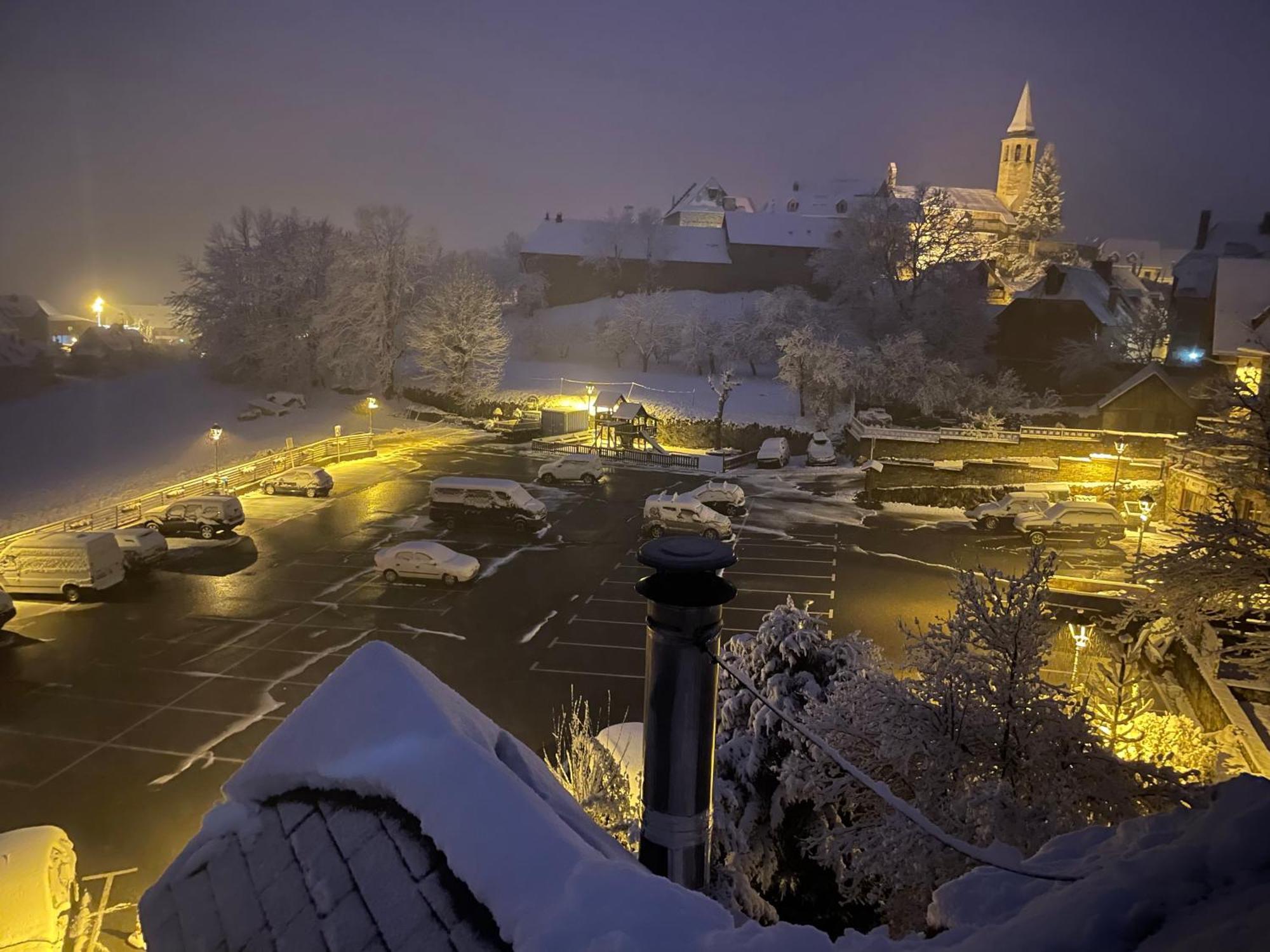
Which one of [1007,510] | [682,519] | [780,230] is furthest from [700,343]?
[682,519]

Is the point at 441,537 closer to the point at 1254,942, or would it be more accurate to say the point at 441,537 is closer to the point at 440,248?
the point at 1254,942

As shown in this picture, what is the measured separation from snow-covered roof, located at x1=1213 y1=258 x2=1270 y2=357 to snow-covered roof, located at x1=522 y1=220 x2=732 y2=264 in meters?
47.4

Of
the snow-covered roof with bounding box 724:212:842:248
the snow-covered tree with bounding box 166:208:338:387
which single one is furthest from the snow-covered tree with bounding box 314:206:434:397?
the snow-covered roof with bounding box 724:212:842:248

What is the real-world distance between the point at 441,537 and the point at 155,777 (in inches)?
588

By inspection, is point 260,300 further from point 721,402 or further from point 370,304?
point 721,402

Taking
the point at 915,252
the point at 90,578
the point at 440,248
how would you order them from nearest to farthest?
the point at 90,578 < the point at 915,252 < the point at 440,248

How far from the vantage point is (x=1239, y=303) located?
3866cm

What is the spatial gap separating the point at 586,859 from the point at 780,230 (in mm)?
83415

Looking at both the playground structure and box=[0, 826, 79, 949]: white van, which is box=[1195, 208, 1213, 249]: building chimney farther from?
box=[0, 826, 79, 949]: white van

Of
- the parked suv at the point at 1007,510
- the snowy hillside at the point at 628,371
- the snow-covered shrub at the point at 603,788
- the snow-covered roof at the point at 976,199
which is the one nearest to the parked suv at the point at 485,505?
the snow-covered shrub at the point at 603,788

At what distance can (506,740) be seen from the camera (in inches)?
162

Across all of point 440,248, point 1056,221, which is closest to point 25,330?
point 440,248

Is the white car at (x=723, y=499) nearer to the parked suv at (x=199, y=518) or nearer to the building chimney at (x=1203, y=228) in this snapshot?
the parked suv at (x=199, y=518)

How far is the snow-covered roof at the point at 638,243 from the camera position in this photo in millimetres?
82438
